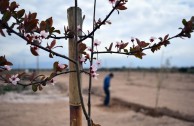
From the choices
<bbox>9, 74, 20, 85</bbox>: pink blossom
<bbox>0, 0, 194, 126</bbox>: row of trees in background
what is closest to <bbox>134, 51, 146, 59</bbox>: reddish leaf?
<bbox>0, 0, 194, 126</bbox>: row of trees in background

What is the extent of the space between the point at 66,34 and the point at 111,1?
1.51 feet

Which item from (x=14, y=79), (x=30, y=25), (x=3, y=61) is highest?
(x=30, y=25)

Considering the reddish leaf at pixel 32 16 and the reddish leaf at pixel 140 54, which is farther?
the reddish leaf at pixel 140 54

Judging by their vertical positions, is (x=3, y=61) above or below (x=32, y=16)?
below

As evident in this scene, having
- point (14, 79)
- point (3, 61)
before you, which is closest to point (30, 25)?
point (3, 61)

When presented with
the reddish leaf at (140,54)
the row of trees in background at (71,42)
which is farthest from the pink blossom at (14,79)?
the reddish leaf at (140,54)

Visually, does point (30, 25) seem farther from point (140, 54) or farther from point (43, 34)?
point (140, 54)

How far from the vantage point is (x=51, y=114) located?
10.4 m

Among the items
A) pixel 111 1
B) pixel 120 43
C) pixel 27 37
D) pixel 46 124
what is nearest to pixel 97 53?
pixel 120 43

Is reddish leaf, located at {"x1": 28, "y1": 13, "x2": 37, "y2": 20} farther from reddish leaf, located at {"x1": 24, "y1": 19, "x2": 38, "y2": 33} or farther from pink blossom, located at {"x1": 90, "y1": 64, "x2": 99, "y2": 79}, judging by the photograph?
pink blossom, located at {"x1": 90, "y1": 64, "x2": 99, "y2": 79}

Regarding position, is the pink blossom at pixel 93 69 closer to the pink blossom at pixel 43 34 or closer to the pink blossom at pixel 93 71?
the pink blossom at pixel 93 71

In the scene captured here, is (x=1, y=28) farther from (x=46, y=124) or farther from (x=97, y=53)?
(x=46, y=124)

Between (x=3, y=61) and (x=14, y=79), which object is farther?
(x=14, y=79)

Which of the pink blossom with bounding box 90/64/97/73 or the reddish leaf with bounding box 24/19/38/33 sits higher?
the reddish leaf with bounding box 24/19/38/33
